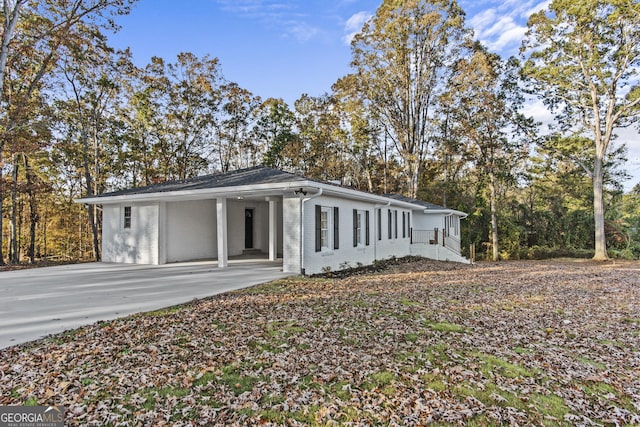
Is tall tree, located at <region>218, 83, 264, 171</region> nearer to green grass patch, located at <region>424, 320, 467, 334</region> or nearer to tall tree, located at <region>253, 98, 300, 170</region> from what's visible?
tall tree, located at <region>253, 98, 300, 170</region>

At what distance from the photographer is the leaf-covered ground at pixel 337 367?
108 inches

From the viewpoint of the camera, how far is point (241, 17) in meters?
12.1

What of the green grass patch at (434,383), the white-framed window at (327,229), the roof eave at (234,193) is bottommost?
the green grass patch at (434,383)

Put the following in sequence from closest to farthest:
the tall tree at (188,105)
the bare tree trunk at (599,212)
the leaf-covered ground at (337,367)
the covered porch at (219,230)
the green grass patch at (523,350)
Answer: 1. the leaf-covered ground at (337,367)
2. the green grass patch at (523,350)
3. the covered porch at (219,230)
4. the bare tree trunk at (599,212)
5. the tall tree at (188,105)

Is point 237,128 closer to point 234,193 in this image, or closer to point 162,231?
point 162,231

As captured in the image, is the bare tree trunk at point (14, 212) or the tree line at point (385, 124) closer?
the bare tree trunk at point (14, 212)

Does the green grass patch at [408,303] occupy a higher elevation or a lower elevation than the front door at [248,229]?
lower

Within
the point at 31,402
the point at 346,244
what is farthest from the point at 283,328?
the point at 346,244

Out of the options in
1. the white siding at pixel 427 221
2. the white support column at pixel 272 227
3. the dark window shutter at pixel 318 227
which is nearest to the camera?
the dark window shutter at pixel 318 227

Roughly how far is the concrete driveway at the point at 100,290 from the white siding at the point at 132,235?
730 millimetres

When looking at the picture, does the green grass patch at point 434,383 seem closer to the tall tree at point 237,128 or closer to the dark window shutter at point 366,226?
the dark window shutter at point 366,226

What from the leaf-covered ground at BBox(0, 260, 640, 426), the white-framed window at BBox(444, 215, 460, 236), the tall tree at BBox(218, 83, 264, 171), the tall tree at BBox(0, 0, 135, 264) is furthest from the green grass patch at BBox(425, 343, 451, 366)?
the tall tree at BBox(218, 83, 264, 171)

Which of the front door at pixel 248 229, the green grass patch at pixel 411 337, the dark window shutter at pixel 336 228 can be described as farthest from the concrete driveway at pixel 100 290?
the green grass patch at pixel 411 337

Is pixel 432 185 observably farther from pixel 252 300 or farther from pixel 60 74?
pixel 60 74
